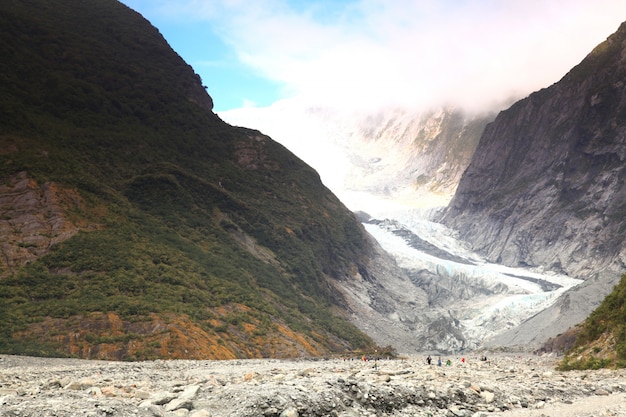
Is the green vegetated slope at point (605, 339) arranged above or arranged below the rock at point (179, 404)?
below

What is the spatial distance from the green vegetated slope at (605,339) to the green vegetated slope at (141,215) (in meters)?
32.4

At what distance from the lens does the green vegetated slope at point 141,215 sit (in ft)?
185

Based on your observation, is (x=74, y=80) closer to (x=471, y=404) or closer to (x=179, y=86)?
(x=179, y=86)

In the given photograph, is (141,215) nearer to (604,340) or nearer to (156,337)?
(156,337)

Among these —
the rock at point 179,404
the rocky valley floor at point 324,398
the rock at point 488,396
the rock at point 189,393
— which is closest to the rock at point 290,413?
the rocky valley floor at point 324,398

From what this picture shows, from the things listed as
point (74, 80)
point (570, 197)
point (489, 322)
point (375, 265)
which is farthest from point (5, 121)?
point (570, 197)

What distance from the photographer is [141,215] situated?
85.3 meters

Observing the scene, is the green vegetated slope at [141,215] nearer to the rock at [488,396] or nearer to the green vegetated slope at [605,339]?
the green vegetated slope at [605,339]

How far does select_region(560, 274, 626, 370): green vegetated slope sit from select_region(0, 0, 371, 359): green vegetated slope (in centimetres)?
3243

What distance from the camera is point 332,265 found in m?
131

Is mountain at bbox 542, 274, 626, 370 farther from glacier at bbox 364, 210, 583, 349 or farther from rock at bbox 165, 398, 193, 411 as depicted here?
glacier at bbox 364, 210, 583, 349

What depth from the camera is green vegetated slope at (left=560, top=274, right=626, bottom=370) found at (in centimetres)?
3375

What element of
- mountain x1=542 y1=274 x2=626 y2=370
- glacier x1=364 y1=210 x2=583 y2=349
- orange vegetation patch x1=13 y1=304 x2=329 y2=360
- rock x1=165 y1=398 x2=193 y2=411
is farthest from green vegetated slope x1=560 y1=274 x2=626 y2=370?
glacier x1=364 y1=210 x2=583 y2=349

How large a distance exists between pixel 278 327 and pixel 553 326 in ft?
196
